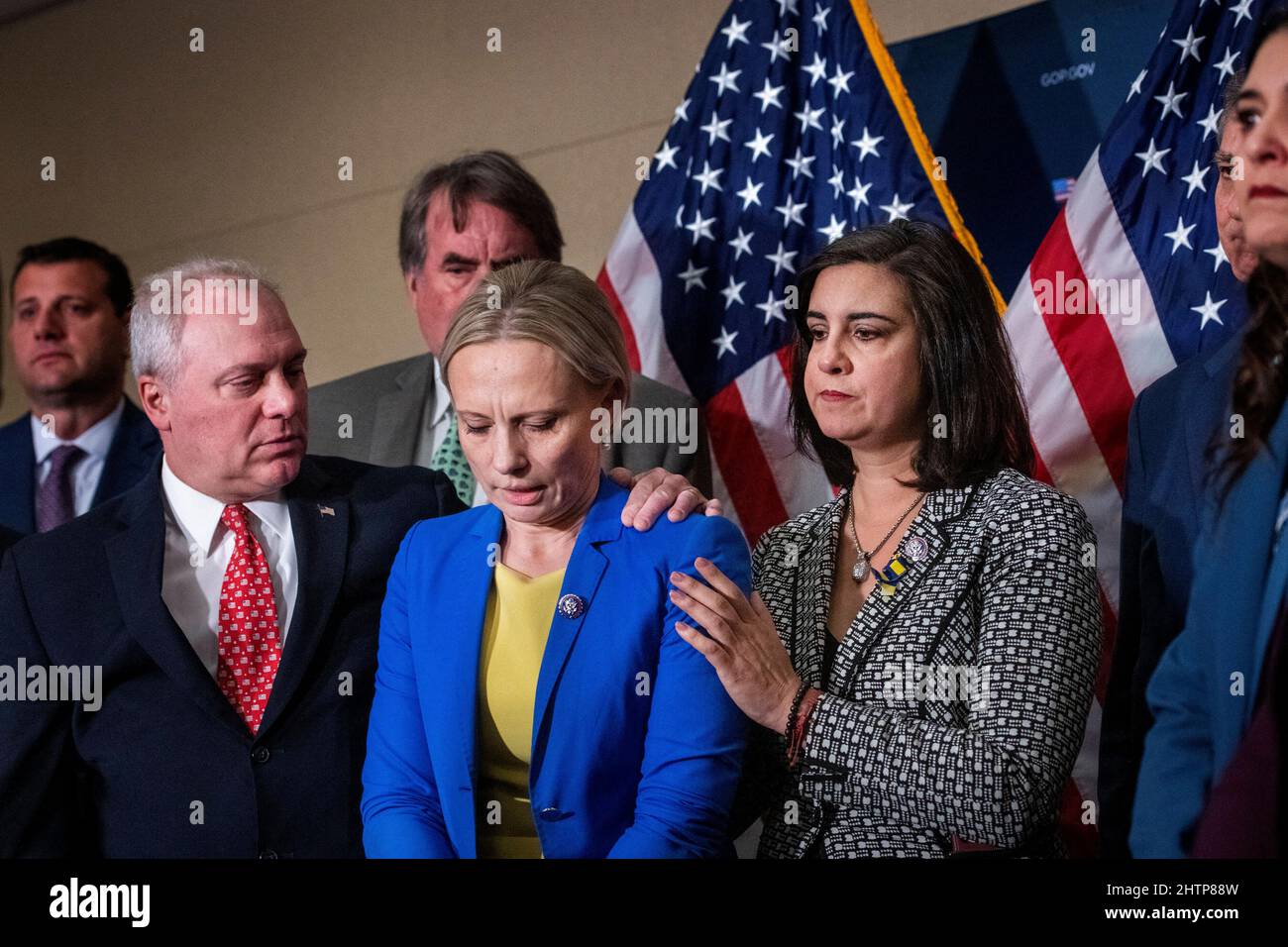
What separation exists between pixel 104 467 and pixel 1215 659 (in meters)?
2.38

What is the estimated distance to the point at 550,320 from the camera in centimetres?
247

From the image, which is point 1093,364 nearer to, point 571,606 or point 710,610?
point 710,610

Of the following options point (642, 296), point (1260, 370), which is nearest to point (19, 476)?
point (642, 296)

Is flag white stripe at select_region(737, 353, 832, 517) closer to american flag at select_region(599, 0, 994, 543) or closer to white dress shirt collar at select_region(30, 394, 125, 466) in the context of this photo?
american flag at select_region(599, 0, 994, 543)

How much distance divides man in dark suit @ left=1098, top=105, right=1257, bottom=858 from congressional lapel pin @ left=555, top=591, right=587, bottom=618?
107cm

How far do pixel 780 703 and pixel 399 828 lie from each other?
68cm

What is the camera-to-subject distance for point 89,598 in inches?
107

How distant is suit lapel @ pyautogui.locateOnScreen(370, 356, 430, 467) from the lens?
340 cm

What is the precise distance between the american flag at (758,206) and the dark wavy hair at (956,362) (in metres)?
0.63

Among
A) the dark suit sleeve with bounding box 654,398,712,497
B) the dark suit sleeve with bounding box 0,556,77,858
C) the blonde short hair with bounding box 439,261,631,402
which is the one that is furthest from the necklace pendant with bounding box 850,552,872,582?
the dark suit sleeve with bounding box 0,556,77,858

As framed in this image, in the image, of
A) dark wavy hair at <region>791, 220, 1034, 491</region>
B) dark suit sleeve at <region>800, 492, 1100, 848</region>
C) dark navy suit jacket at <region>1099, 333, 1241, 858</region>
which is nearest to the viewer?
dark suit sleeve at <region>800, 492, 1100, 848</region>

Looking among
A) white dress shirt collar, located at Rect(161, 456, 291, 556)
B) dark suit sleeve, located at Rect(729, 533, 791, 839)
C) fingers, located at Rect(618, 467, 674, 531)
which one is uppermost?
white dress shirt collar, located at Rect(161, 456, 291, 556)
